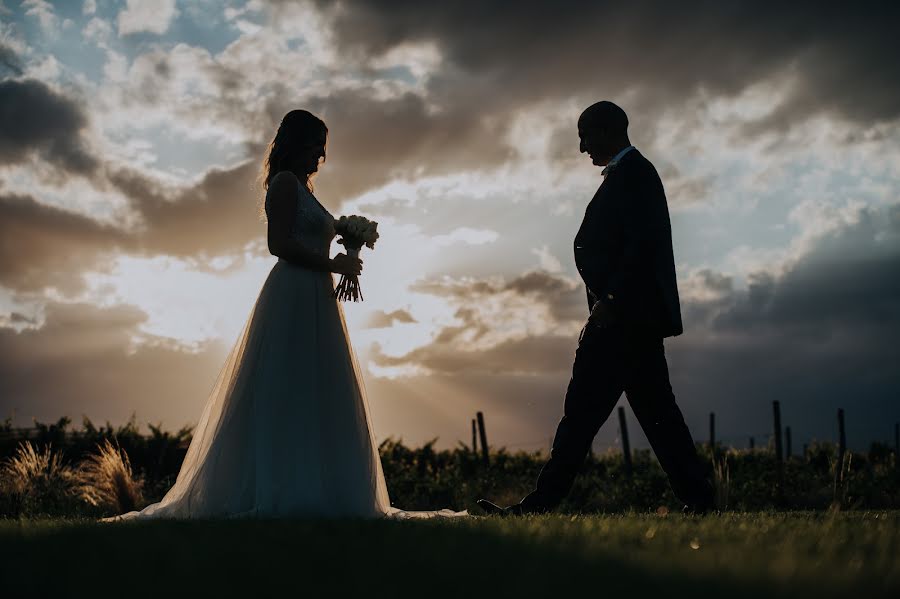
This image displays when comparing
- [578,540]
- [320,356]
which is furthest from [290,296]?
[578,540]

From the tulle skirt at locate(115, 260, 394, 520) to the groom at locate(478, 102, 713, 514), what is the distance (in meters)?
1.29

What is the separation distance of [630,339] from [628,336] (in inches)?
1.3

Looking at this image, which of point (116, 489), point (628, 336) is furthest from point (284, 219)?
point (116, 489)

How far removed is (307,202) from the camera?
6.86m

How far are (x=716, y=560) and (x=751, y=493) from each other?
11.7 meters

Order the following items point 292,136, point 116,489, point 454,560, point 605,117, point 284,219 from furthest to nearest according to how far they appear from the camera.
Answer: point 116,489 → point 605,117 → point 292,136 → point 284,219 → point 454,560

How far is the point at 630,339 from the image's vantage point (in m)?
6.75

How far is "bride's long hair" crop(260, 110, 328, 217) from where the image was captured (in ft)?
22.4

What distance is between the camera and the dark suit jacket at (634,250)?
663 centimetres

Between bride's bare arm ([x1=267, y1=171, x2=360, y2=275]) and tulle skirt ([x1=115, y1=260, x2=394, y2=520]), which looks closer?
tulle skirt ([x1=115, y1=260, x2=394, y2=520])

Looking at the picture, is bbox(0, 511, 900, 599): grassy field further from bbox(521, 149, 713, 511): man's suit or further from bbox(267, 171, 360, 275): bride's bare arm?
bbox(267, 171, 360, 275): bride's bare arm

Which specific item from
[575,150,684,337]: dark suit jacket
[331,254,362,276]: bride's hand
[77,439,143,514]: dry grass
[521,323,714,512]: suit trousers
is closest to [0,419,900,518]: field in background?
[77,439,143,514]: dry grass

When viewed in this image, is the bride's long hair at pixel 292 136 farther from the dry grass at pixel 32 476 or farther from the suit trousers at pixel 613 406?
the dry grass at pixel 32 476

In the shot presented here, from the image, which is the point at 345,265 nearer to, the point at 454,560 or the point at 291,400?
the point at 291,400
